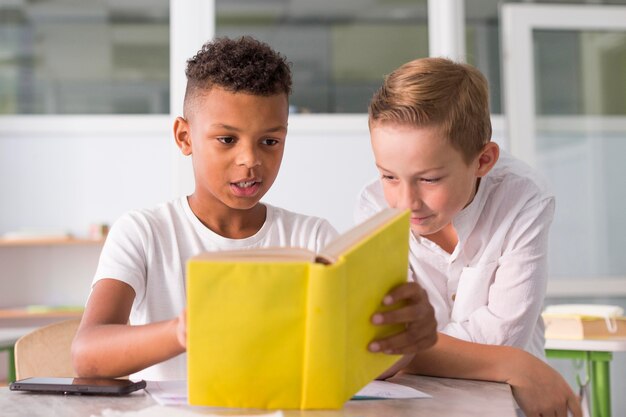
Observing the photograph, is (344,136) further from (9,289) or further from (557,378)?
(557,378)

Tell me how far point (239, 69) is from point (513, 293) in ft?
2.07

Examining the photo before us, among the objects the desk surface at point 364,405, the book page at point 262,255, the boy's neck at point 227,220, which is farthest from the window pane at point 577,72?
the book page at point 262,255

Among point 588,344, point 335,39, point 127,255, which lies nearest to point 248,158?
point 127,255

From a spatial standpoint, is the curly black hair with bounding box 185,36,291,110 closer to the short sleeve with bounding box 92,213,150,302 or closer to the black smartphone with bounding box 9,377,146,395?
the short sleeve with bounding box 92,213,150,302

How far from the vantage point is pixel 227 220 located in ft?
5.32

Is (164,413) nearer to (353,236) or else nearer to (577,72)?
(353,236)

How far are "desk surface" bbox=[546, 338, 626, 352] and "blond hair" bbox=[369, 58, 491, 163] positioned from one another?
3.98ft

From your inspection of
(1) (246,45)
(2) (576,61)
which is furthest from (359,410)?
(2) (576,61)

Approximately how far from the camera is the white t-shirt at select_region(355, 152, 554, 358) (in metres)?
1.46

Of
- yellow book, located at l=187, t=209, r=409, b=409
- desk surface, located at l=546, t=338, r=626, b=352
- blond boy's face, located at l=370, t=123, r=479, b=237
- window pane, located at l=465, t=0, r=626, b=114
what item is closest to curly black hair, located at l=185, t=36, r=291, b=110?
blond boy's face, located at l=370, t=123, r=479, b=237

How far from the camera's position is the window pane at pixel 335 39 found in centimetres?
484

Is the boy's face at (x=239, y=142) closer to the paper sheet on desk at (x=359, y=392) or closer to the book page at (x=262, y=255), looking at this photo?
the paper sheet on desk at (x=359, y=392)


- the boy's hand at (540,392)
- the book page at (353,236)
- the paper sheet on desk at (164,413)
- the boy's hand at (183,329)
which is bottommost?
the boy's hand at (540,392)

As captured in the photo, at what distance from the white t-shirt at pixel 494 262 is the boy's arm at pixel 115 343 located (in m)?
0.56
